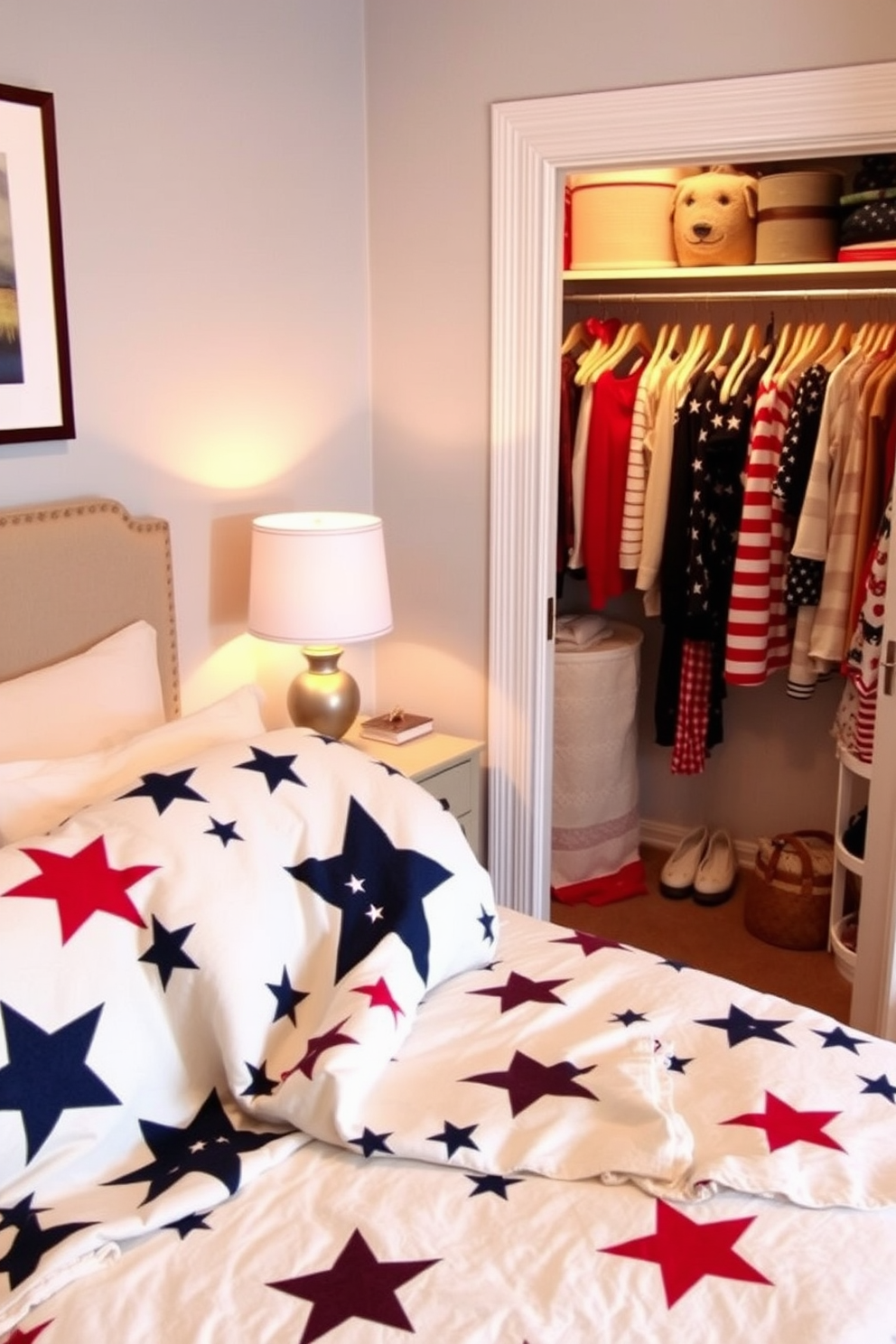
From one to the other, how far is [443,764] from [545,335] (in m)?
0.97

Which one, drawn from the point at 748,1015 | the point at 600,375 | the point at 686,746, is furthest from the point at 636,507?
the point at 748,1015

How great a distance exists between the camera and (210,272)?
8.54 feet

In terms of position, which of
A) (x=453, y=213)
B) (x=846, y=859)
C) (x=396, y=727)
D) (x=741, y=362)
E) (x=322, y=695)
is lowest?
(x=846, y=859)

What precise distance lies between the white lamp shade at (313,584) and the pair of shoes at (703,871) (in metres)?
1.55

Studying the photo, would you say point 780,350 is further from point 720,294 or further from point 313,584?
point 313,584

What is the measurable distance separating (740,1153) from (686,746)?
2.16 metres

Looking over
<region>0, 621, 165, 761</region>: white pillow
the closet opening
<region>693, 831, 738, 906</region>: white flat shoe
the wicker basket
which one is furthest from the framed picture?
<region>693, 831, 738, 906</region>: white flat shoe

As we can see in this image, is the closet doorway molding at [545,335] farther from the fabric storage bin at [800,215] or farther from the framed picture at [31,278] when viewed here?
the framed picture at [31,278]

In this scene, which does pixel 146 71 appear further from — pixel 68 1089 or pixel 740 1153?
pixel 740 1153

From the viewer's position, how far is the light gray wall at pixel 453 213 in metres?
2.48

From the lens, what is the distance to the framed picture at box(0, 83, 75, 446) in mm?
2141

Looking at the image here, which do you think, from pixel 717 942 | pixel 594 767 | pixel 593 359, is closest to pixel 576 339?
pixel 593 359

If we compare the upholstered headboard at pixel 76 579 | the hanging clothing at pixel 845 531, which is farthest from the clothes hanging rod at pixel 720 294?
the upholstered headboard at pixel 76 579

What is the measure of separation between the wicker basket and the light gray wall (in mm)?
948
